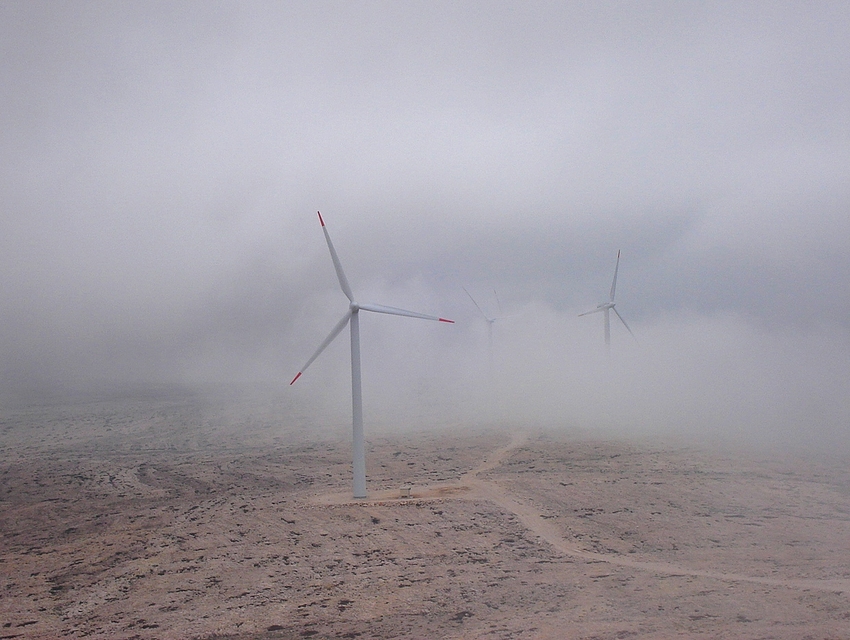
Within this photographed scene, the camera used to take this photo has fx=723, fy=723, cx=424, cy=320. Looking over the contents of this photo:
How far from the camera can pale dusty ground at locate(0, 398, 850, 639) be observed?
122ft

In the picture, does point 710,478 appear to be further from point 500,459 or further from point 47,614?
point 47,614

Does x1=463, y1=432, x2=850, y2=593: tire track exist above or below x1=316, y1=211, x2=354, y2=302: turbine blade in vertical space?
below

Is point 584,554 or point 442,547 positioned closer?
point 584,554

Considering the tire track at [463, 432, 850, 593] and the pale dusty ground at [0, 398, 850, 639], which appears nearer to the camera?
the pale dusty ground at [0, 398, 850, 639]

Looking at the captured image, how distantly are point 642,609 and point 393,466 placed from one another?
163ft

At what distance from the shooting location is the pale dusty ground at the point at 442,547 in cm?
3722

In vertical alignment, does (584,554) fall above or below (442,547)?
below

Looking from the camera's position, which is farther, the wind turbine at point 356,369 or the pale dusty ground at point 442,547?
the wind turbine at point 356,369

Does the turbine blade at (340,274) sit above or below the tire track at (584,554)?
above

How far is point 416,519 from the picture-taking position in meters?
55.1

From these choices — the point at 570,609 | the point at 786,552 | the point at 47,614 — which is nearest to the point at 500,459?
the point at 786,552

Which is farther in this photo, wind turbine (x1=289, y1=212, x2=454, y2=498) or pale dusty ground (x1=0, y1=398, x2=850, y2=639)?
wind turbine (x1=289, y1=212, x2=454, y2=498)

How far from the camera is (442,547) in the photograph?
49.8m

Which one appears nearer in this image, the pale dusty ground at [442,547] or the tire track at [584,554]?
the pale dusty ground at [442,547]
